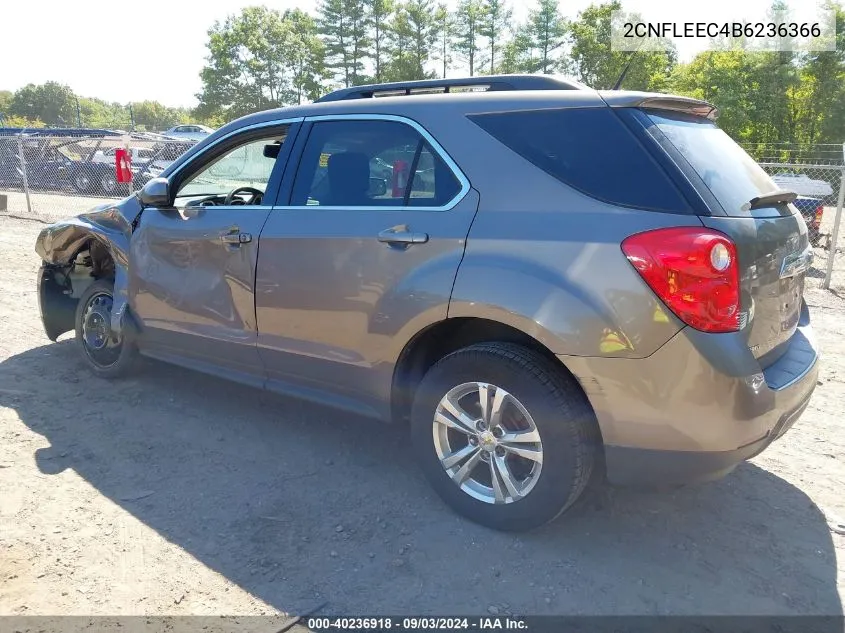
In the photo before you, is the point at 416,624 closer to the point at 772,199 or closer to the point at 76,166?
the point at 772,199

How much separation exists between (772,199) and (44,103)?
106m

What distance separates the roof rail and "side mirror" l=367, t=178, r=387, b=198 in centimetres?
50

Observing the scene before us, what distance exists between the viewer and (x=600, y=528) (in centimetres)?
294

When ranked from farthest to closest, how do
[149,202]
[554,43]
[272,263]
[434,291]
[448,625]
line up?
[554,43]
[149,202]
[272,263]
[434,291]
[448,625]

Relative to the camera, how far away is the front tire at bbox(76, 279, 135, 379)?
448 centimetres

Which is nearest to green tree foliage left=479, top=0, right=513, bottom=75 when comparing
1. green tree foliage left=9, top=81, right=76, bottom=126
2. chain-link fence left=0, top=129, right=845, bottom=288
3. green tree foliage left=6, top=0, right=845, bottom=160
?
green tree foliage left=6, top=0, right=845, bottom=160

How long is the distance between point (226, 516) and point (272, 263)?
1.27 metres

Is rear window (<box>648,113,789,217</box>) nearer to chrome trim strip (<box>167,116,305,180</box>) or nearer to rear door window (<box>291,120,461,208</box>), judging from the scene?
rear door window (<box>291,120,461,208</box>)

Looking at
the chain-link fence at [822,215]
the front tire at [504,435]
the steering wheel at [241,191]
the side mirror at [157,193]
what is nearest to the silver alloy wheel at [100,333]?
the side mirror at [157,193]

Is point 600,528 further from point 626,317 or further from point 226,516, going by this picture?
point 226,516

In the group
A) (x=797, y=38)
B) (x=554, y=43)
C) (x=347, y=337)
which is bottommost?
(x=347, y=337)

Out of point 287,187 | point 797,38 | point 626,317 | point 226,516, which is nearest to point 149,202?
point 287,187

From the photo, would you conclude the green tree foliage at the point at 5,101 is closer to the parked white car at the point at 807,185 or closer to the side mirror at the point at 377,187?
the parked white car at the point at 807,185

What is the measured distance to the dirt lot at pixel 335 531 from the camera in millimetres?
2486
